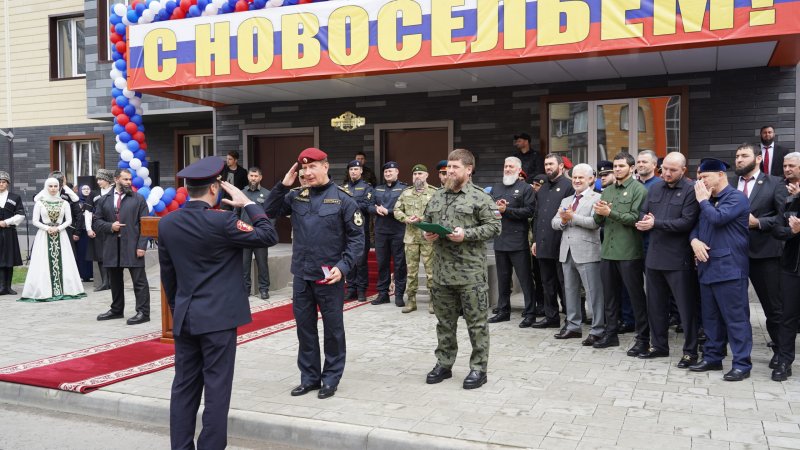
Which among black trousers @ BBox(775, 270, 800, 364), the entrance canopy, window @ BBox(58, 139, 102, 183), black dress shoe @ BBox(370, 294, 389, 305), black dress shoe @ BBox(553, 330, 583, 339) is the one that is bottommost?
black dress shoe @ BBox(553, 330, 583, 339)

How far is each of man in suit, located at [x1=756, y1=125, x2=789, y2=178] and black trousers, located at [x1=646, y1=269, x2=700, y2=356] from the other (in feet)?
11.5

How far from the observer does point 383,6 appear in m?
→ 9.49

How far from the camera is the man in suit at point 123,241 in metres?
8.78

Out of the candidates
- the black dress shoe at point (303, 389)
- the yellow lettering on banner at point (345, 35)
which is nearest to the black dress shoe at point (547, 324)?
the black dress shoe at point (303, 389)

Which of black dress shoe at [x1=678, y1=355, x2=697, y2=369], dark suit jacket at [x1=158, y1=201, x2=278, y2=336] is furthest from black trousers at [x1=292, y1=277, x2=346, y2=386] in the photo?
black dress shoe at [x1=678, y1=355, x2=697, y2=369]

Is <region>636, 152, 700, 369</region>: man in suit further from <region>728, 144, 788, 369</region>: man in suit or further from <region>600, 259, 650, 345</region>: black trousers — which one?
<region>728, 144, 788, 369</region>: man in suit

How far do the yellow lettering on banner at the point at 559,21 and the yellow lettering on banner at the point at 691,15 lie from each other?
818 mm

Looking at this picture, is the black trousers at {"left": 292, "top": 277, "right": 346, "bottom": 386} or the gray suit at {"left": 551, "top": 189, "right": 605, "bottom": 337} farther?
the gray suit at {"left": 551, "top": 189, "right": 605, "bottom": 337}

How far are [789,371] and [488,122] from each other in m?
7.03

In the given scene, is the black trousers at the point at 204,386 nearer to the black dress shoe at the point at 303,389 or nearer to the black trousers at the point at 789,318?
the black dress shoe at the point at 303,389

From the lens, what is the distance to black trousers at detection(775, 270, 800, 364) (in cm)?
594

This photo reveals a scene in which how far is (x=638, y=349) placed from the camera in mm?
6781

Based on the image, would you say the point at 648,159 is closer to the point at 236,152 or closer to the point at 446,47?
the point at 446,47

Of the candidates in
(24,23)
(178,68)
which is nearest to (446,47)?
(178,68)
